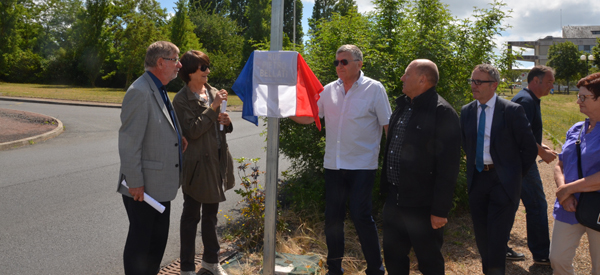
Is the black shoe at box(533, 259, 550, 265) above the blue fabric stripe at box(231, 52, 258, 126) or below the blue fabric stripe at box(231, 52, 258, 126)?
below

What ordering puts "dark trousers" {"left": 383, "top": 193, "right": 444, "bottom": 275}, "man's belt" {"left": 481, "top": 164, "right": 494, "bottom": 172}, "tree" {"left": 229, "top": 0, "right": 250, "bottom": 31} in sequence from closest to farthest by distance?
"dark trousers" {"left": 383, "top": 193, "right": 444, "bottom": 275} → "man's belt" {"left": 481, "top": 164, "right": 494, "bottom": 172} → "tree" {"left": 229, "top": 0, "right": 250, "bottom": 31}

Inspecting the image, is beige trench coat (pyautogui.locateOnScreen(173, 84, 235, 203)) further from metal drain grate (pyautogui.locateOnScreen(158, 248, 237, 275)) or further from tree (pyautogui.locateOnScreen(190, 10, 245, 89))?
tree (pyautogui.locateOnScreen(190, 10, 245, 89))

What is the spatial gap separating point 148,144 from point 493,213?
2.79 metres

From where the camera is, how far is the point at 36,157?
1009 centimetres

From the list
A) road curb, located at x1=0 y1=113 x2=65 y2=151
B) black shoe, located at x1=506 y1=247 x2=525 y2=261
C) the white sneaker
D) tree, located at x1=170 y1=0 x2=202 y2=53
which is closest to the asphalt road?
road curb, located at x1=0 y1=113 x2=65 y2=151

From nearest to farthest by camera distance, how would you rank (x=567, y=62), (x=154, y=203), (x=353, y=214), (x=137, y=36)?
(x=154, y=203)
(x=353, y=214)
(x=137, y=36)
(x=567, y=62)

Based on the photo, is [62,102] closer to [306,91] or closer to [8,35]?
[306,91]

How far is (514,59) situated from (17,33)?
181 ft

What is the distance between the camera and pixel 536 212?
4.68 meters

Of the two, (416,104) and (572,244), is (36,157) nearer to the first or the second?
(416,104)

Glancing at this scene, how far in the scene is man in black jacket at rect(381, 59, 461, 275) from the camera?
10.7ft

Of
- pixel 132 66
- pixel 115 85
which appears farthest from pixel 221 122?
pixel 115 85

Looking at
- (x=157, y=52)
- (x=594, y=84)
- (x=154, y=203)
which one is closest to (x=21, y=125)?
(x=157, y=52)

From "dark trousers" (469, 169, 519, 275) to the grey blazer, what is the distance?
2.49m
